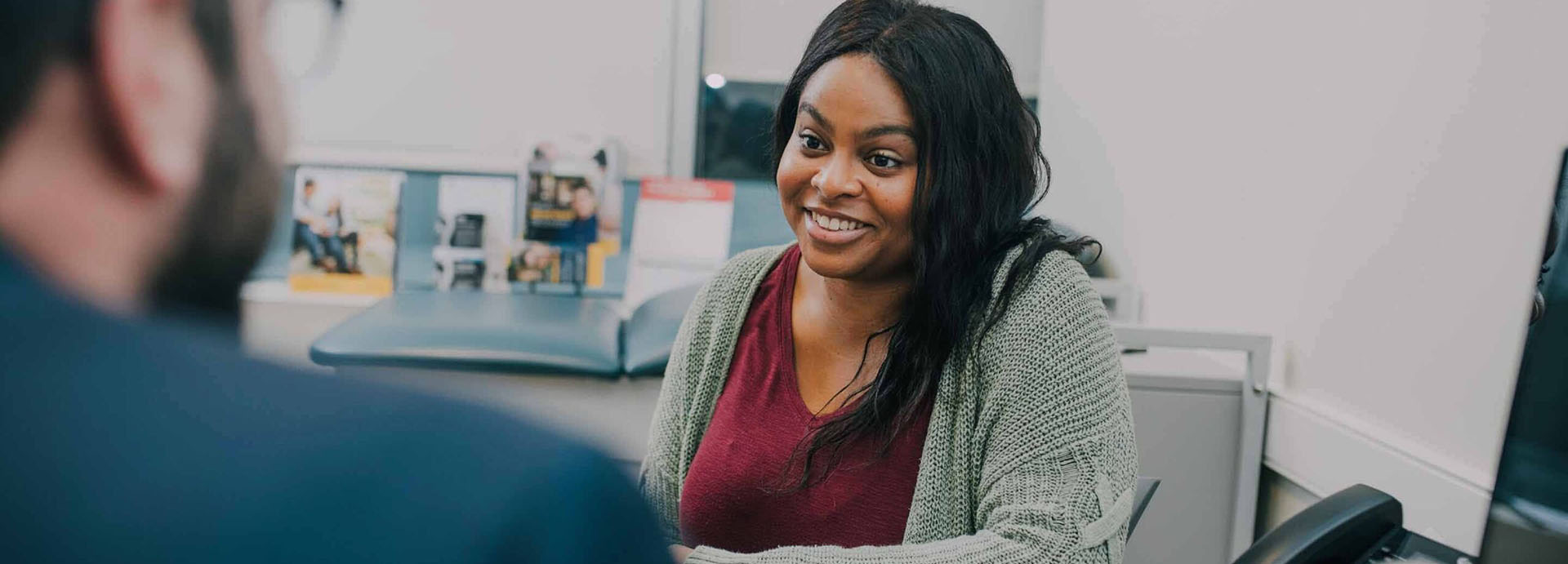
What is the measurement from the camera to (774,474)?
110 cm

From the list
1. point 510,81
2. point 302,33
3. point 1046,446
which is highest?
point 510,81

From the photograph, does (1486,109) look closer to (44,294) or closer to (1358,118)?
(1358,118)

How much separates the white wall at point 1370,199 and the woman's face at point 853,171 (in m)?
0.69

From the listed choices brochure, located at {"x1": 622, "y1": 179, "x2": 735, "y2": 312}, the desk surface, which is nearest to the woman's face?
the desk surface

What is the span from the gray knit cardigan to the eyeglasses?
0.70m

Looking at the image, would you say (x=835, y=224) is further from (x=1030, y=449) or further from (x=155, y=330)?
(x=155, y=330)

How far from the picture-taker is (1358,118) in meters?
1.59

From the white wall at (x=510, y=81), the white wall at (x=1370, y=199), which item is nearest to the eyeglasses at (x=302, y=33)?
the white wall at (x=1370, y=199)

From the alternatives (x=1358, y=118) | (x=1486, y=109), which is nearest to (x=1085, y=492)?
(x=1486, y=109)

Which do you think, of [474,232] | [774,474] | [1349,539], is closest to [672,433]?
[774,474]

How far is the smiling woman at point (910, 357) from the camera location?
0.98 metres

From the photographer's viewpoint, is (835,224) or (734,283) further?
(734,283)

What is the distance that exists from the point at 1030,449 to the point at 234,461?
0.86 meters

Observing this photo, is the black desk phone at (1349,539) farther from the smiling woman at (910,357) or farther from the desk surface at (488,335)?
the desk surface at (488,335)
